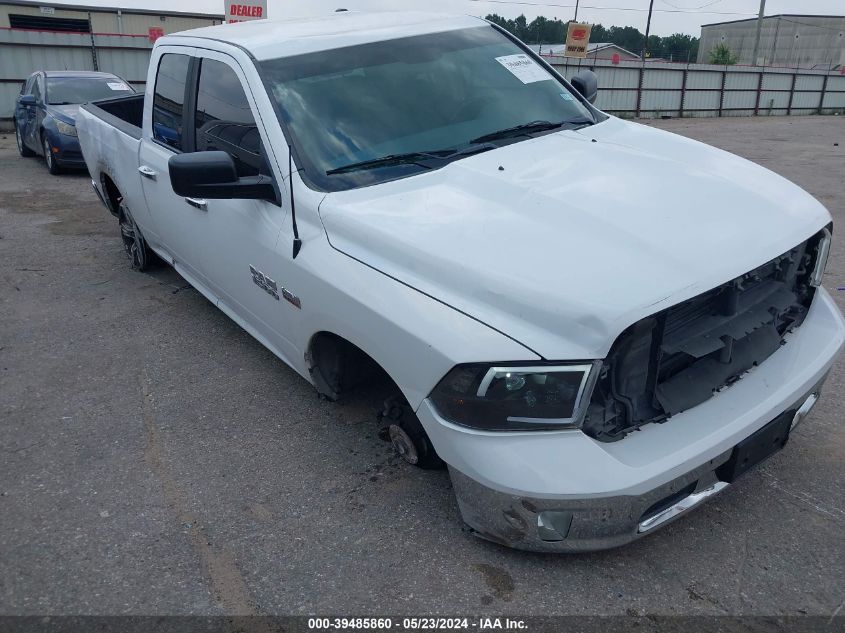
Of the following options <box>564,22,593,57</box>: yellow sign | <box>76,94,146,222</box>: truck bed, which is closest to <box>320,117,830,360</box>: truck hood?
<box>76,94,146,222</box>: truck bed

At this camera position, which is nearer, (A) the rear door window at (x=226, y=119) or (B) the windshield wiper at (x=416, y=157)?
(B) the windshield wiper at (x=416, y=157)

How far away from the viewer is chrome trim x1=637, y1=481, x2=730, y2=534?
2357 mm

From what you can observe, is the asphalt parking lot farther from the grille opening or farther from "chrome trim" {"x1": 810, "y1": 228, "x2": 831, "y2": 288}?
"chrome trim" {"x1": 810, "y1": 228, "x2": 831, "y2": 288}

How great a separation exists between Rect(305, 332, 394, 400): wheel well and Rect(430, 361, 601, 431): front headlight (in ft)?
2.84

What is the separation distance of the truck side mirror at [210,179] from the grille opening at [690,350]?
5.70 ft

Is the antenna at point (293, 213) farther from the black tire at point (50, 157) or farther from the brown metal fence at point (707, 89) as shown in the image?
the brown metal fence at point (707, 89)

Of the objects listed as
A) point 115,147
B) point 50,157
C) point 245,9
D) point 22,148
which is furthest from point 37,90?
point 115,147

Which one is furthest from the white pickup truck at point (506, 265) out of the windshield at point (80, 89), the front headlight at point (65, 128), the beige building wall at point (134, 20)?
the beige building wall at point (134, 20)

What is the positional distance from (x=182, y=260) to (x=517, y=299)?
3062 mm

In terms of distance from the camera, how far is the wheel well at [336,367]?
10.3 ft

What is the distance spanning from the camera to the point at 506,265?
7.86ft

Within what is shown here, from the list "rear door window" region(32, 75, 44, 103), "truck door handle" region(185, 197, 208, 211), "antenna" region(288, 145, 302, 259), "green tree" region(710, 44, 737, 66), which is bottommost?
"green tree" region(710, 44, 737, 66)

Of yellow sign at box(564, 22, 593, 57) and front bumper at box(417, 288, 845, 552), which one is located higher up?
yellow sign at box(564, 22, 593, 57)

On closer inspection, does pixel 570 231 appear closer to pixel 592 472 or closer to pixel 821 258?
pixel 592 472
